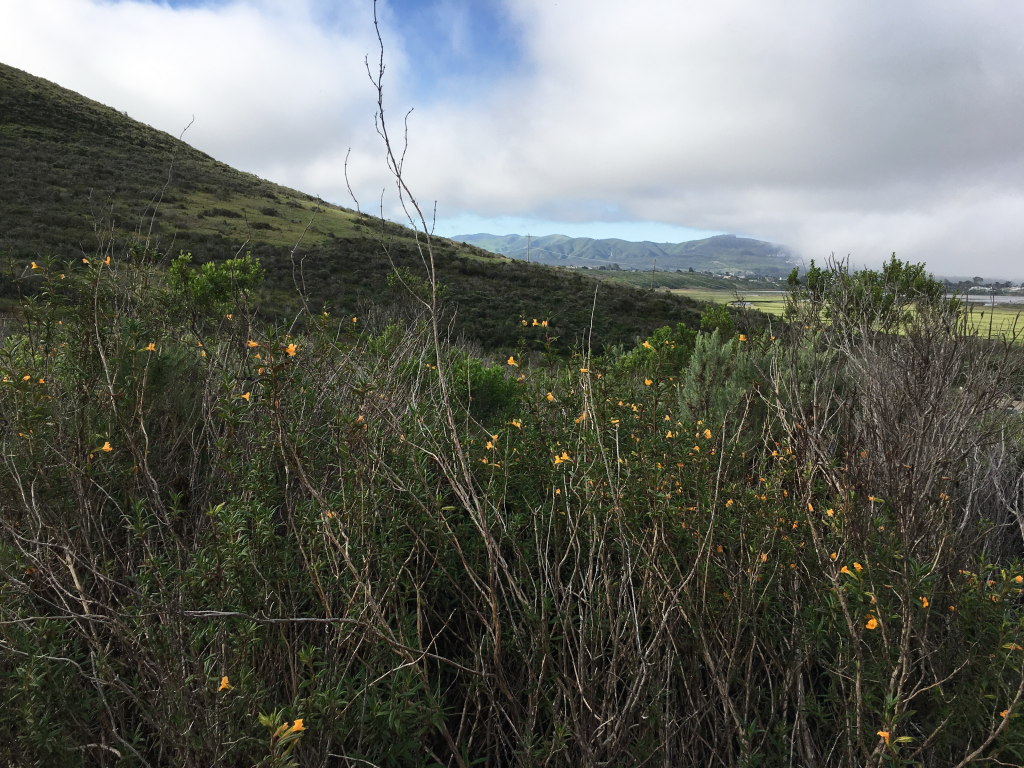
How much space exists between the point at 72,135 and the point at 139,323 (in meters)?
41.3

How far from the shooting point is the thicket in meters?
1.38

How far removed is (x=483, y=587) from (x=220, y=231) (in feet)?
90.9

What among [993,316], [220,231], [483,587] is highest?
[220,231]

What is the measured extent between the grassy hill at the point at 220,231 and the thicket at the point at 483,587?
12216mm

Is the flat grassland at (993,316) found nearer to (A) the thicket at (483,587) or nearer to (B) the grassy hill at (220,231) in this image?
(A) the thicket at (483,587)

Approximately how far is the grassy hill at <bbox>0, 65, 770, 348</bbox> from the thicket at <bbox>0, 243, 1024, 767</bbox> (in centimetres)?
1222

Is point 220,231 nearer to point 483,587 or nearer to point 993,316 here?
point 483,587

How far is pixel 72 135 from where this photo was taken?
32.0 m

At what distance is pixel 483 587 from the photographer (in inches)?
70.1

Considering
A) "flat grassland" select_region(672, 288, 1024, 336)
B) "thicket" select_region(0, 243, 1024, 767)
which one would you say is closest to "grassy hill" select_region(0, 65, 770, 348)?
"flat grassland" select_region(672, 288, 1024, 336)

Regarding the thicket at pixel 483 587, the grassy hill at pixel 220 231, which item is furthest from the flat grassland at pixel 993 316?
the grassy hill at pixel 220 231

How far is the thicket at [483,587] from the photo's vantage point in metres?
1.38

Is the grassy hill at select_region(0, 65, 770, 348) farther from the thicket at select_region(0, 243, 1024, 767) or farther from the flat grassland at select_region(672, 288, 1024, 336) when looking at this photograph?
the thicket at select_region(0, 243, 1024, 767)

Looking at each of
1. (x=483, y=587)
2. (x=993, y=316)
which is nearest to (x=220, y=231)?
(x=483, y=587)
